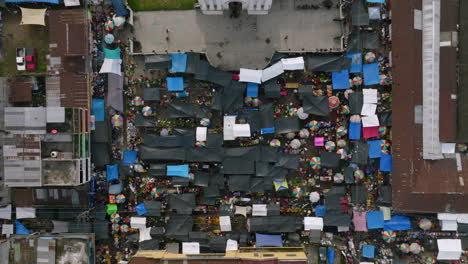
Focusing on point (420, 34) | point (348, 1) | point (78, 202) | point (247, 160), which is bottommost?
point (78, 202)

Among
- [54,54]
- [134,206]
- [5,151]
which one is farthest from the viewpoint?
[134,206]

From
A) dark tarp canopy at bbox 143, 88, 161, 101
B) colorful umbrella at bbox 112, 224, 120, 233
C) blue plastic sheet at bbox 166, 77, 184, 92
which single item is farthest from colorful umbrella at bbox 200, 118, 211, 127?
colorful umbrella at bbox 112, 224, 120, 233

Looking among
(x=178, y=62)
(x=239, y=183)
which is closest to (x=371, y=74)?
(x=239, y=183)

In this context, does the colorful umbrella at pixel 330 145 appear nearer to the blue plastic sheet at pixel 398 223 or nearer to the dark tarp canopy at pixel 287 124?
the dark tarp canopy at pixel 287 124

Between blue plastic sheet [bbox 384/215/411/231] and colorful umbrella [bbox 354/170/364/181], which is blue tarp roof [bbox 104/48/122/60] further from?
blue plastic sheet [bbox 384/215/411/231]

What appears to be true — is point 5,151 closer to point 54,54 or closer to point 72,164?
point 72,164

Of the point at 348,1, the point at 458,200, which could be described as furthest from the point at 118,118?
the point at 458,200

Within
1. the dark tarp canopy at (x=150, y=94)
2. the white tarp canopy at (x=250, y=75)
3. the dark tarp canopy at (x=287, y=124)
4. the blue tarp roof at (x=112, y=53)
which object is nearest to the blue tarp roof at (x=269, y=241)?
the dark tarp canopy at (x=287, y=124)
